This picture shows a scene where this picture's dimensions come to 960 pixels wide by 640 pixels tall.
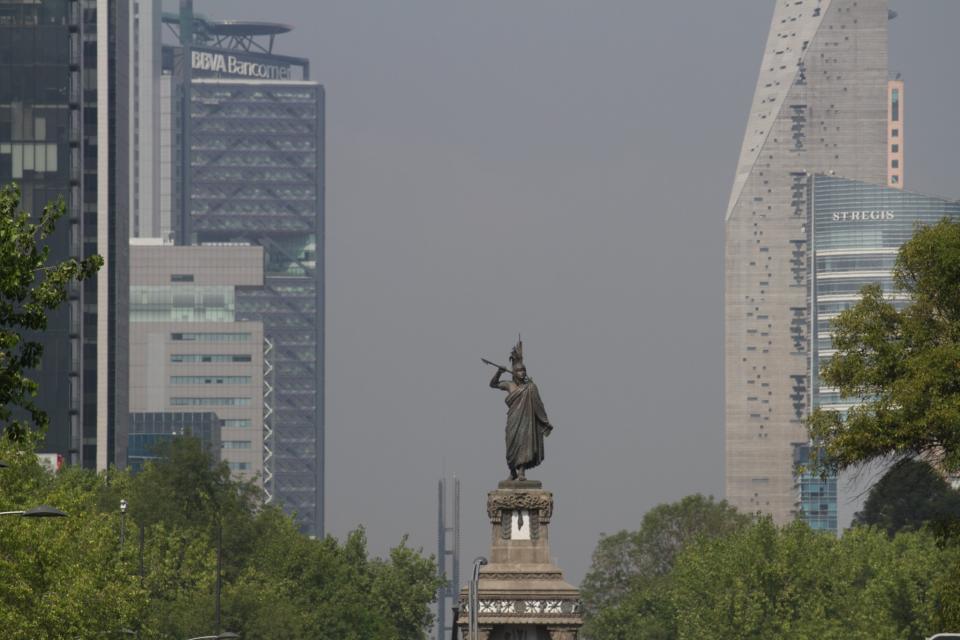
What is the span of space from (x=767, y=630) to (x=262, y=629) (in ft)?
84.2

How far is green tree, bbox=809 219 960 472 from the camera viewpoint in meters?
74.6

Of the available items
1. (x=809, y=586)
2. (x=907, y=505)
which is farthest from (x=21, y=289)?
(x=907, y=505)

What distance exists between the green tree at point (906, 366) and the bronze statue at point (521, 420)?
44.7ft

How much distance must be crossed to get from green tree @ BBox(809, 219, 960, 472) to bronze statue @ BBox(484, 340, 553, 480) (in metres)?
13.6

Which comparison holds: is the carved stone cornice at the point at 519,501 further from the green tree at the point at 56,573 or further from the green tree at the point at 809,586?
the green tree at the point at 809,586

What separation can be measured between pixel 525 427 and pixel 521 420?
11.1 inches

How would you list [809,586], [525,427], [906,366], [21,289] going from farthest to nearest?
[809,586], [525,427], [906,366], [21,289]

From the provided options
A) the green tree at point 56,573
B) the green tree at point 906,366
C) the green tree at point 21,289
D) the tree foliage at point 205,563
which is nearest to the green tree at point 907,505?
the tree foliage at point 205,563

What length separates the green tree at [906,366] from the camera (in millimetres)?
74625

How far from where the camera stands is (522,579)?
88.7m

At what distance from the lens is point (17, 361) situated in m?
54.1

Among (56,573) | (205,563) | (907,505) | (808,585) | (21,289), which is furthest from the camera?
(907,505)

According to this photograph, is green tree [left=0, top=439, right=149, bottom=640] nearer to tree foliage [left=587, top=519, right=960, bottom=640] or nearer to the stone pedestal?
the stone pedestal

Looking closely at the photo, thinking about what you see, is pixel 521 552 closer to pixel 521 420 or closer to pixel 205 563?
pixel 521 420
